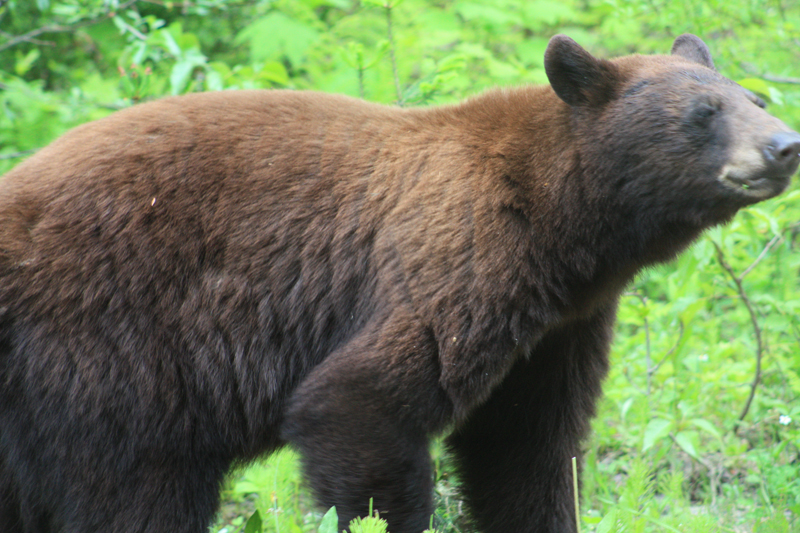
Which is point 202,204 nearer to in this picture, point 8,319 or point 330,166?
point 330,166

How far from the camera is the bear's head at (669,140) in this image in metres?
2.83

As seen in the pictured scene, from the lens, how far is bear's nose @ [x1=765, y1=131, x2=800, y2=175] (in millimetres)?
2764

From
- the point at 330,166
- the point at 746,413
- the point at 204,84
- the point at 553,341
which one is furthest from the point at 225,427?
the point at 204,84

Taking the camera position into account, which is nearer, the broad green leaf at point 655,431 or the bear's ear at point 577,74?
the bear's ear at point 577,74

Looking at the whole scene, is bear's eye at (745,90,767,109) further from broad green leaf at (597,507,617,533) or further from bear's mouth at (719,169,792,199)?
broad green leaf at (597,507,617,533)

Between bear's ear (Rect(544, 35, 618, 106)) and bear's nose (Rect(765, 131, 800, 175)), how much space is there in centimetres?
61

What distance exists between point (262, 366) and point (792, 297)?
9.71ft

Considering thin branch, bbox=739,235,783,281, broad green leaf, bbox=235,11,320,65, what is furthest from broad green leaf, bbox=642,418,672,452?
broad green leaf, bbox=235,11,320,65

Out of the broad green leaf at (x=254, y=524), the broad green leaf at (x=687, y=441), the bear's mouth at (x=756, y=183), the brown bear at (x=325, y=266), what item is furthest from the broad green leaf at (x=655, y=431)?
the broad green leaf at (x=254, y=524)

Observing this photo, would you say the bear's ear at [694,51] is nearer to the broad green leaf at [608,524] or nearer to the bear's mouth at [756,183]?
the bear's mouth at [756,183]

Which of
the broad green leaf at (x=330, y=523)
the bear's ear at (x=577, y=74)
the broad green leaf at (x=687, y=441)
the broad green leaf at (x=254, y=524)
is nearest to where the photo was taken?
the broad green leaf at (x=330, y=523)

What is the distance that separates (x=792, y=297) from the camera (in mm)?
4414

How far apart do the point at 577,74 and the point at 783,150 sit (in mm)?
769

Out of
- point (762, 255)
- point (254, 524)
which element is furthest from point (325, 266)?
point (762, 255)
